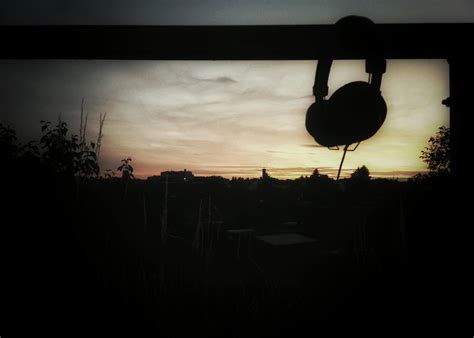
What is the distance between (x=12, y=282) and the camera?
1141mm

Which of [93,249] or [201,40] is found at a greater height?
[201,40]

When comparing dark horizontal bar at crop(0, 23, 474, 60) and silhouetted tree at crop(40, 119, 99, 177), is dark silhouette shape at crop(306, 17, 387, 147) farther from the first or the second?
silhouetted tree at crop(40, 119, 99, 177)

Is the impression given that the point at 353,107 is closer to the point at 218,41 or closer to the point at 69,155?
the point at 218,41

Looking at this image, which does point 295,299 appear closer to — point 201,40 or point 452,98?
point 452,98

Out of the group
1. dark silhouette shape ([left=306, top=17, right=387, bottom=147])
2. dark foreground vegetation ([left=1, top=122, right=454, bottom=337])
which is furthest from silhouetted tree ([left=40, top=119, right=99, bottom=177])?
dark silhouette shape ([left=306, top=17, right=387, bottom=147])

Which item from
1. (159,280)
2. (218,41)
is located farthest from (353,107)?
(159,280)

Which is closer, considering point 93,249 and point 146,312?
point 146,312

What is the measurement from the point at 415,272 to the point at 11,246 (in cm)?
171

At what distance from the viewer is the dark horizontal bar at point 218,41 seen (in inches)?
40.7

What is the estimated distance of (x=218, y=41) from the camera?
107 centimetres

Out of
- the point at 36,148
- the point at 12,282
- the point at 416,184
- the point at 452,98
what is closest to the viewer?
the point at 452,98

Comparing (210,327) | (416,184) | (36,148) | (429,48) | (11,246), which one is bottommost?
(210,327)

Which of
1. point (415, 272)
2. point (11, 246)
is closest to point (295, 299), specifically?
point (415, 272)

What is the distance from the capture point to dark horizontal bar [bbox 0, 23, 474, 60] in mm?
1034
